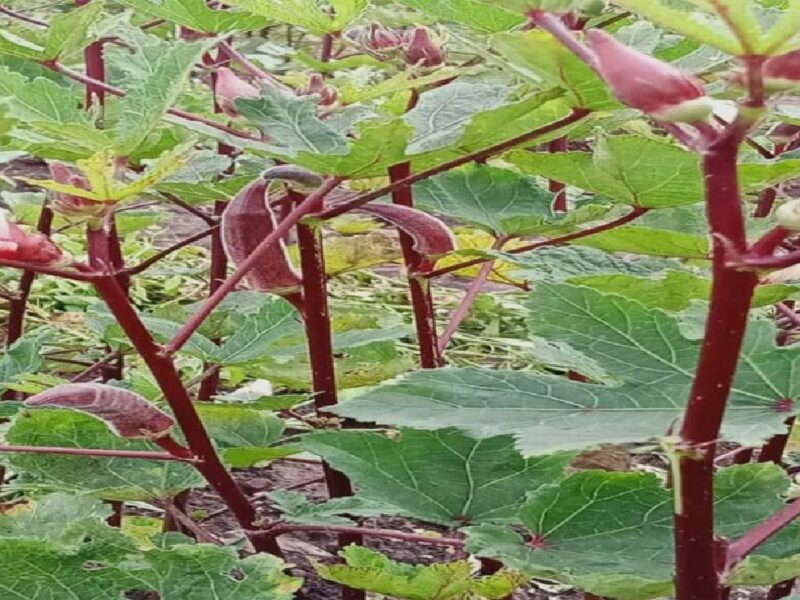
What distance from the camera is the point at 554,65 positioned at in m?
0.53

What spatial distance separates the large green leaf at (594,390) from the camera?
503 mm

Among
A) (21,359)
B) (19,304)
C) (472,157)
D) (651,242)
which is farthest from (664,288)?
(19,304)

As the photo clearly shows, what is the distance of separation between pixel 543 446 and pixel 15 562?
0.35 m

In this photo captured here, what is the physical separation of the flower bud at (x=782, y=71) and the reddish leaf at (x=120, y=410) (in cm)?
39

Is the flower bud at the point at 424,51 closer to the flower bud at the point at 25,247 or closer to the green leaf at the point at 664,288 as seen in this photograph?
the green leaf at the point at 664,288

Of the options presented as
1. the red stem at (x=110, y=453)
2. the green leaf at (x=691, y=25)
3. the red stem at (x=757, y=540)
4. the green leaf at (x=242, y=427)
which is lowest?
the green leaf at (x=242, y=427)

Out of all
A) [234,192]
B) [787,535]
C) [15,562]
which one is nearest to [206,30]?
[234,192]

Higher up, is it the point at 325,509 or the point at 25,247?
the point at 25,247

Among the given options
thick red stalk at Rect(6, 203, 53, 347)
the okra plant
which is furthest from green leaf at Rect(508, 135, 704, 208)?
thick red stalk at Rect(6, 203, 53, 347)

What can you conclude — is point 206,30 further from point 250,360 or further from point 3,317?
point 3,317

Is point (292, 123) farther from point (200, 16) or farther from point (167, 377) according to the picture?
point (200, 16)

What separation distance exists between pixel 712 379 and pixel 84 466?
0.50m

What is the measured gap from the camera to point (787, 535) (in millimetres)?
632

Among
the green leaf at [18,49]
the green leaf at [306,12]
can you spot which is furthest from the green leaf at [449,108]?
the green leaf at [18,49]
